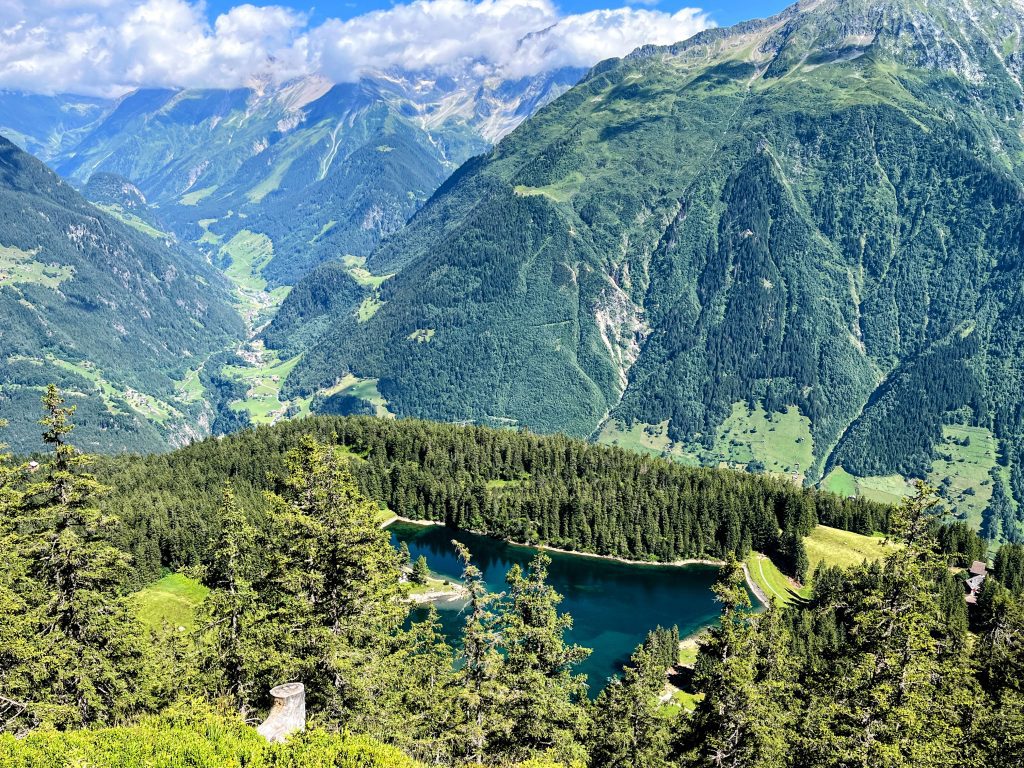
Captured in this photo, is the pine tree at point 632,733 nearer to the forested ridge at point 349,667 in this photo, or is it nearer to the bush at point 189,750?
the forested ridge at point 349,667

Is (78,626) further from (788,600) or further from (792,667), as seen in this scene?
(788,600)

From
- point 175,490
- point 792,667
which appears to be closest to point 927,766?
point 792,667

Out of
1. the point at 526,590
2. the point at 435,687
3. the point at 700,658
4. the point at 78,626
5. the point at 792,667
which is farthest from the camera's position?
the point at 700,658

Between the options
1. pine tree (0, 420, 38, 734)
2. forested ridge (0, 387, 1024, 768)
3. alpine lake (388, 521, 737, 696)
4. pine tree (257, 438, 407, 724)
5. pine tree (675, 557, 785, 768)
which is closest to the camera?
pine tree (0, 420, 38, 734)

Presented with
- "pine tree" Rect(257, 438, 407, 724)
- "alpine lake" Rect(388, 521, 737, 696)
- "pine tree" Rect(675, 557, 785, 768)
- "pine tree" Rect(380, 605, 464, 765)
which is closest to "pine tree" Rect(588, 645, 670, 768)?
"pine tree" Rect(675, 557, 785, 768)

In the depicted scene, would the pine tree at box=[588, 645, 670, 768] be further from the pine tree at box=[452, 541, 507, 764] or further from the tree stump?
the tree stump

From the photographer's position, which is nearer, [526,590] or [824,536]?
[526,590]

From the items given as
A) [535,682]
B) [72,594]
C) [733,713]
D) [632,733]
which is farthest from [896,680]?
[72,594]
